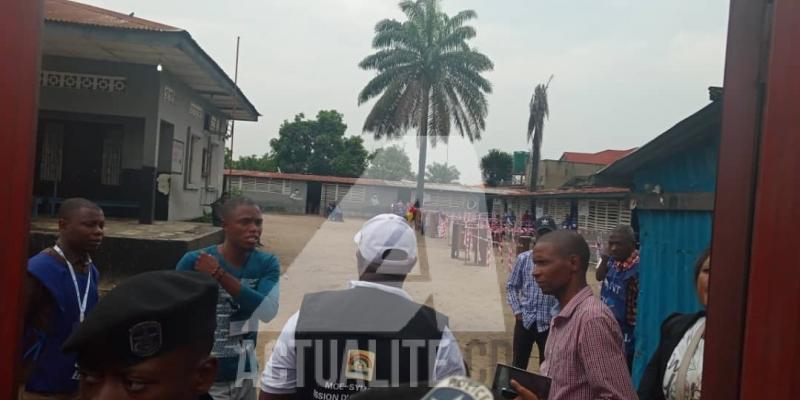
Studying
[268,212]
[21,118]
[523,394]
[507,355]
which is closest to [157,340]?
[21,118]

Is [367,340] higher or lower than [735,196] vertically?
lower

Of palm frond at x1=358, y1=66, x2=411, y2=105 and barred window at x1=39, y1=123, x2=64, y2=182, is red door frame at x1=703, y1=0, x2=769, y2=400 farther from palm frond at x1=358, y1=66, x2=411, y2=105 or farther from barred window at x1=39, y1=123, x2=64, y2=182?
palm frond at x1=358, y1=66, x2=411, y2=105

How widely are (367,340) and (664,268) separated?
379 centimetres

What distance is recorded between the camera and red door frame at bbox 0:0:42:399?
2.80ft

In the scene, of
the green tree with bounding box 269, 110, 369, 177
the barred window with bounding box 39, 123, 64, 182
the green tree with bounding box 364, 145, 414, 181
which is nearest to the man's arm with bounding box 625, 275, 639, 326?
the green tree with bounding box 364, 145, 414, 181

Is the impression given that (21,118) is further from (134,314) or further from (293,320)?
(293,320)

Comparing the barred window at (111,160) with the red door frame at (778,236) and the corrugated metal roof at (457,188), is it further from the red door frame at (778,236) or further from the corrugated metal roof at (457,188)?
the red door frame at (778,236)

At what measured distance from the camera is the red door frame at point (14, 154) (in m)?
0.85

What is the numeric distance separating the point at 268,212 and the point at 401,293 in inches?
1142

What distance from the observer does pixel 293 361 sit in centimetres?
201

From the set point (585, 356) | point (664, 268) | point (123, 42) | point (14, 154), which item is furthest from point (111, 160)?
point (14, 154)

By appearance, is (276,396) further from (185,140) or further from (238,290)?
(185,140)

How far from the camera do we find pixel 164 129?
11.2 meters

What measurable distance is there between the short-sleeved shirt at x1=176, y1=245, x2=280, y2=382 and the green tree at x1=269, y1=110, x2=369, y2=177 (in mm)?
31994
